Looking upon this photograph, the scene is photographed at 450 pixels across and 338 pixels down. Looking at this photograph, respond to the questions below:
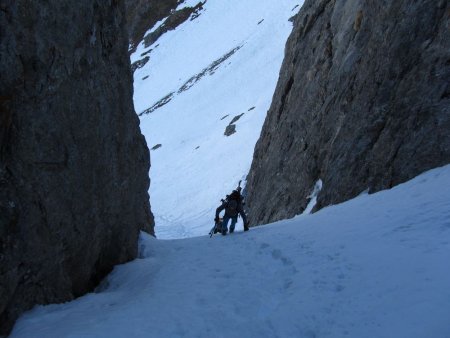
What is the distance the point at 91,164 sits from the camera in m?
8.40

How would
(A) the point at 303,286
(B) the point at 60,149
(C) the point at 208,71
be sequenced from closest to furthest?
(B) the point at 60,149
(A) the point at 303,286
(C) the point at 208,71

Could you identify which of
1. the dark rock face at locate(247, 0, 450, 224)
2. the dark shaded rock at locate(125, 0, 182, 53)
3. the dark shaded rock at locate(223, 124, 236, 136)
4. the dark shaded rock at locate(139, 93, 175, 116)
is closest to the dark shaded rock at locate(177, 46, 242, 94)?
the dark shaded rock at locate(139, 93, 175, 116)

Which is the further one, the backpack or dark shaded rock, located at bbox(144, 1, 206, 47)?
dark shaded rock, located at bbox(144, 1, 206, 47)

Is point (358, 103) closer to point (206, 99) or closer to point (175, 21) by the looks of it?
point (206, 99)

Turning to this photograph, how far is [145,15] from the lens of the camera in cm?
7075

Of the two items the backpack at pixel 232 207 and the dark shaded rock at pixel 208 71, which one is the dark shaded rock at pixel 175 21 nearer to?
the dark shaded rock at pixel 208 71

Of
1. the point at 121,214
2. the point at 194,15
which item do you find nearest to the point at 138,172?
the point at 121,214

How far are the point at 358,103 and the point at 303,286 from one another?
23.8ft

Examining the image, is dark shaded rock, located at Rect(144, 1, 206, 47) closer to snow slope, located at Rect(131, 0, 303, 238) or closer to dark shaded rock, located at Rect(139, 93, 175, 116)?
snow slope, located at Rect(131, 0, 303, 238)

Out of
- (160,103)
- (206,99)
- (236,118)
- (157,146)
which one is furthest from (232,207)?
(160,103)

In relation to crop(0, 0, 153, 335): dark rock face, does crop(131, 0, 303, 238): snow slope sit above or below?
above

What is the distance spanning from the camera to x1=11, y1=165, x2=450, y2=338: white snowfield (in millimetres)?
6445

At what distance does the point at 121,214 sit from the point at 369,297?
4.87 m

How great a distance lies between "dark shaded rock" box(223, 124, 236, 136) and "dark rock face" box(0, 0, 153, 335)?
2351 centimetres
